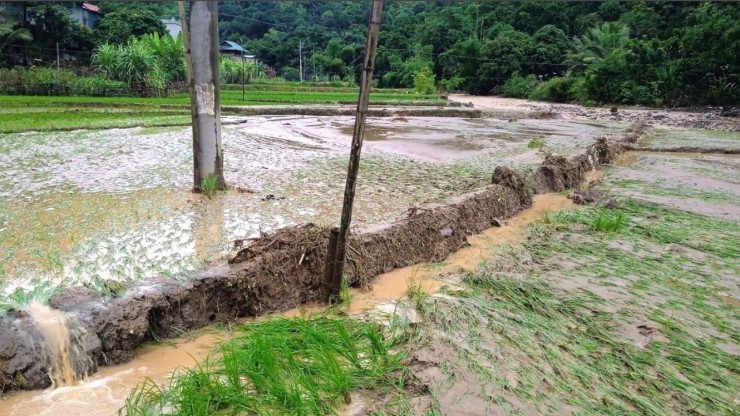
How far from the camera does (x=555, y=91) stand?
1457 inches

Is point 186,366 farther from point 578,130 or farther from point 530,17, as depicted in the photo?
point 530,17

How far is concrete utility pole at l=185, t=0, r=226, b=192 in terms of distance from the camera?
578 cm

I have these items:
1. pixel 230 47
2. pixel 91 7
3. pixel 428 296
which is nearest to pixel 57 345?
pixel 428 296

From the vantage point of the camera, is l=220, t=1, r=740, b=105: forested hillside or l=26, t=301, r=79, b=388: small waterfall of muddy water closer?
l=26, t=301, r=79, b=388: small waterfall of muddy water

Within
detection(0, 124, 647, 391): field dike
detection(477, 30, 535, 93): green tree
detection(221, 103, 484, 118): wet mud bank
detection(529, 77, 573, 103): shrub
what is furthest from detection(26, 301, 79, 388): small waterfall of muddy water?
detection(477, 30, 535, 93): green tree

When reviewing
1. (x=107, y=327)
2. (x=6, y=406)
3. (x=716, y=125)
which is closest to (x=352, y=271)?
(x=107, y=327)

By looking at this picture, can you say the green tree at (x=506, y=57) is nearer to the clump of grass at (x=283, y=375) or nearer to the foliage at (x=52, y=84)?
the foliage at (x=52, y=84)

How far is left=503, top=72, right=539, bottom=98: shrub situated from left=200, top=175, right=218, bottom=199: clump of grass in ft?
126

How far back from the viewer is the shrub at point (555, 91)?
119 ft

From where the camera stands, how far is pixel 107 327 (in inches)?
107

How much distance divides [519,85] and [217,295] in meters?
41.5

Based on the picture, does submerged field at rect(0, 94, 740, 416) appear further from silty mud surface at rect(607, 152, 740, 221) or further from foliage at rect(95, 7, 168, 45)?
foliage at rect(95, 7, 168, 45)

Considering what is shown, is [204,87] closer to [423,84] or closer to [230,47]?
[423,84]

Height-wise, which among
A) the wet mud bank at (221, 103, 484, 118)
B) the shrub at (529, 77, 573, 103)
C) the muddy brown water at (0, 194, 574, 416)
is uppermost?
the shrub at (529, 77, 573, 103)
